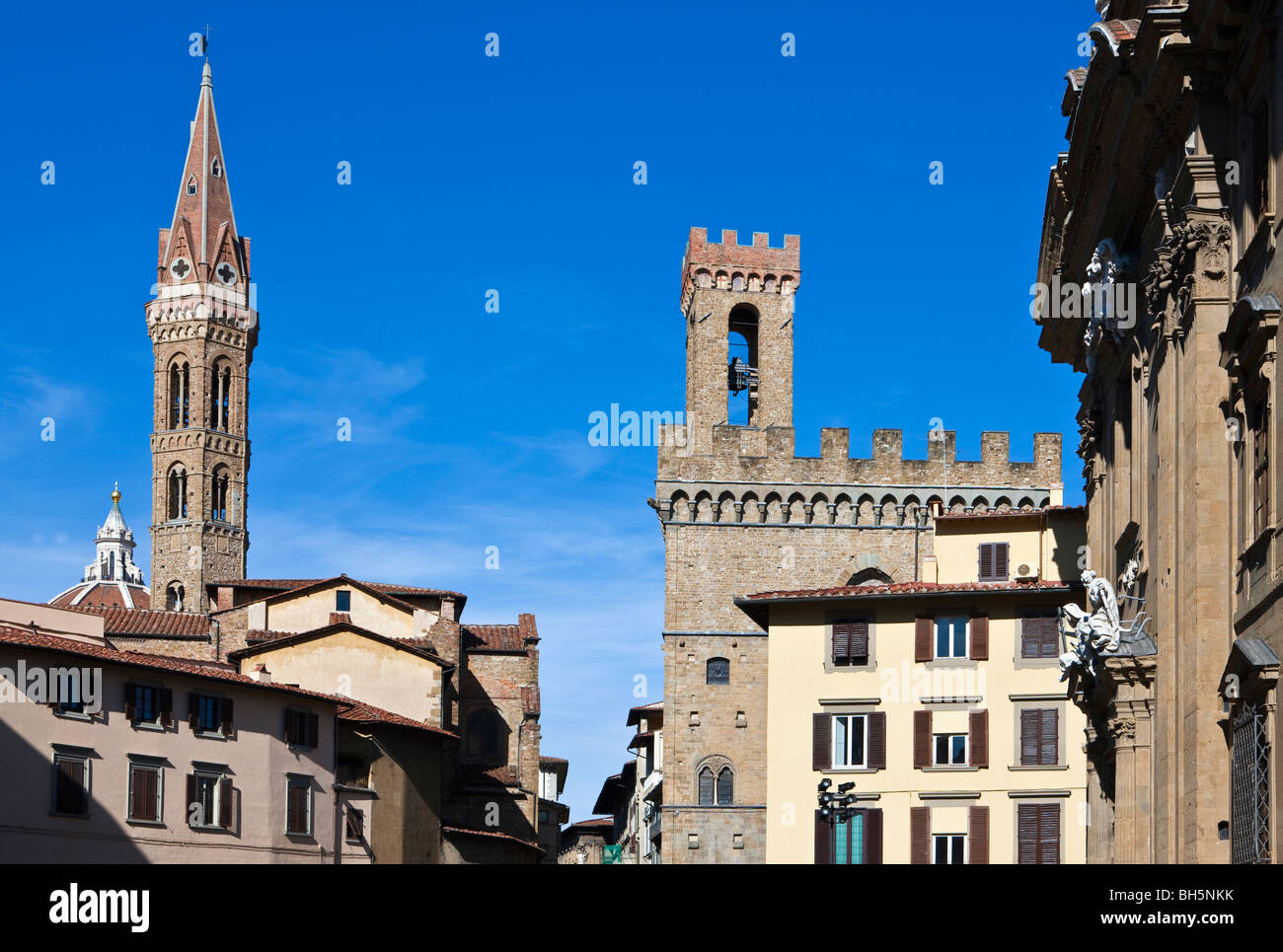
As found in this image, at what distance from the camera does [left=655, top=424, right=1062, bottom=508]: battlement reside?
6669 cm

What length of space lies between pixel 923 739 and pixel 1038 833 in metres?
3.50

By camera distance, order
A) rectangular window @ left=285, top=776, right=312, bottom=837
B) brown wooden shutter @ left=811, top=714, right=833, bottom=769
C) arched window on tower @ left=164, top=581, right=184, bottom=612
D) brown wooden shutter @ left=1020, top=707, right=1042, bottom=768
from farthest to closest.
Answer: arched window on tower @ left=164, top=581, right=184, bottom=612 < rectangular window @ left=285, top=776, right=312, bottom=837 < brown wooden shutter @ left=811, top=714, right=833, bottom=769 < brown wooden shutter @ left=1020, top=707, right=1042, bottom=768

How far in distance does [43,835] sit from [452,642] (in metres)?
24.3

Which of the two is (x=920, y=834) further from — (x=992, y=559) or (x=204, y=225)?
(x=204, y=225)

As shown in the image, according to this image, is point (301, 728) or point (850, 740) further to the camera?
point (301, 728)

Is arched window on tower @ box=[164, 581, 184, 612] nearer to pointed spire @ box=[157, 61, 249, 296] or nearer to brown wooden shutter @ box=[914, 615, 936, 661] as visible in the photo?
pointed spire @ box=[157, 61, 249, 296]

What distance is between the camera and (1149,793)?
2409cm

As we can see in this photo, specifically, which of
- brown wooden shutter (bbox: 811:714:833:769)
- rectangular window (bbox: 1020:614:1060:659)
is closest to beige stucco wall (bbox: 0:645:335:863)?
brown wooden shutter (bbox: 811:714:833:769)

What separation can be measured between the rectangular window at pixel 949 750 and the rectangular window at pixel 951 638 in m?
2.03

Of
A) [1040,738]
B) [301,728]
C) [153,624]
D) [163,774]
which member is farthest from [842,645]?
[153,624]

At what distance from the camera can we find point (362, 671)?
6059cm

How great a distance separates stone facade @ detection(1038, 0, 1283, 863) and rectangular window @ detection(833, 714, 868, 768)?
779 inches

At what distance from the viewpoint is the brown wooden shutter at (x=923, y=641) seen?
4666cm

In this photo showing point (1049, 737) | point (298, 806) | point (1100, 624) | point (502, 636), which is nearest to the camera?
point (1100, 624)
